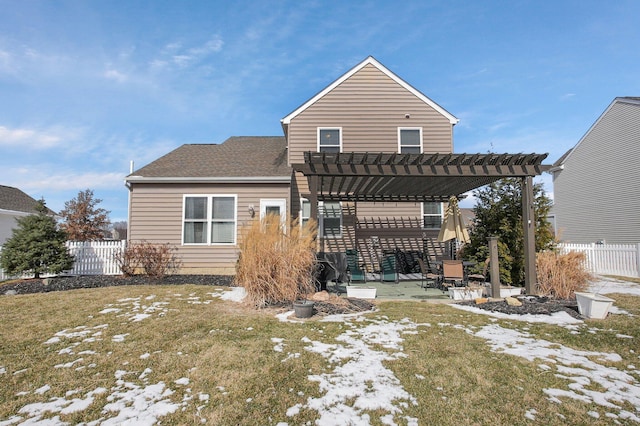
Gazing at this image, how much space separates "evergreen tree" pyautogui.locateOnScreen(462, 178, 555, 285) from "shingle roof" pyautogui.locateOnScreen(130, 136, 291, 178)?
19.8ft

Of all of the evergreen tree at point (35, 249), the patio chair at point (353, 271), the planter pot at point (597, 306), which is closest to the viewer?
the planter pot at point (597, 306)

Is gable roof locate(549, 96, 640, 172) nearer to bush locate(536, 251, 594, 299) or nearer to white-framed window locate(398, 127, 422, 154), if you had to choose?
white-framed window locate(398, 127, 422, 154)

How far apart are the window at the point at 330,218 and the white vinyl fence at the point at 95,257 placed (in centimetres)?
657

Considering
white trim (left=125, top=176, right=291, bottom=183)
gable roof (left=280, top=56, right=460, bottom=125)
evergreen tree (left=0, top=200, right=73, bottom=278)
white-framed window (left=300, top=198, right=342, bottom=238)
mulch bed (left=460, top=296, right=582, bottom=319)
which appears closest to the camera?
mulch bed (left=460, top=296, right=582, bottom=319)

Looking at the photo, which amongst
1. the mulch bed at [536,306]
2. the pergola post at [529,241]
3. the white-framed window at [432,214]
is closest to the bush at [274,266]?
the mulch bed at [536,306]

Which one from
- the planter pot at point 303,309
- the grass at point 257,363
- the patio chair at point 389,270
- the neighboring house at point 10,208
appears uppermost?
the neighboring house at point 10,208

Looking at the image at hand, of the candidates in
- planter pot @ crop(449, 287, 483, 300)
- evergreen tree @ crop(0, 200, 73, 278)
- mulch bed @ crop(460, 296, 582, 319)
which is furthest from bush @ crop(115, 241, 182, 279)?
mulch bed @ crop(460, 296, 582, 319)

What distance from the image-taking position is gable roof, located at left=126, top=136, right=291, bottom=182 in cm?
1086

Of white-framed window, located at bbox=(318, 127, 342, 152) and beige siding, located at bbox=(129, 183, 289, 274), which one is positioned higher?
white-framed window, located at bbox=(318, 127, 342, 152)

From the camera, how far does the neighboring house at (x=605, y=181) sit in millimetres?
14500

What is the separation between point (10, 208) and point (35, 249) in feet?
39.8

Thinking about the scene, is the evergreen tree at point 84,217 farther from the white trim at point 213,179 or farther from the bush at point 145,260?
the bush at point 145,260

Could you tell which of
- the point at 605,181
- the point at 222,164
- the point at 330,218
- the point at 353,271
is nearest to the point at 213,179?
the point at 222,164

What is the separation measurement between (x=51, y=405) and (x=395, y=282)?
302 inches
